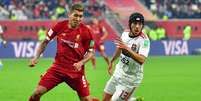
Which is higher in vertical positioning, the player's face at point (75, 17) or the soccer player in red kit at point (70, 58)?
the player's face at point (75, 17)

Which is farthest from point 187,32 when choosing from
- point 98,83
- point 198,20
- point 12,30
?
point 98,83

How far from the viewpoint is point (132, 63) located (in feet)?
39.6

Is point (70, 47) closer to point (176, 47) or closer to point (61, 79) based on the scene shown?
point (61, 79)

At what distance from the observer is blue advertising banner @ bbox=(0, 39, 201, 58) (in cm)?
3697

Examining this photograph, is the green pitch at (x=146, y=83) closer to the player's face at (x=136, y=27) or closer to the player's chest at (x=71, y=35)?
the player's chest at (x=71, y=35)

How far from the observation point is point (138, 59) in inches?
449

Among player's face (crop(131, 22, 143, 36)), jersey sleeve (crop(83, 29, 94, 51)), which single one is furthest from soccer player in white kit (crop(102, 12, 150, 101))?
jersey sleeve (crop(83, 29, 94, 51))

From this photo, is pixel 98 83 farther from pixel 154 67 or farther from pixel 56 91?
pixel 154 67

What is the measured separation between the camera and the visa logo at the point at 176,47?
39.5 meters

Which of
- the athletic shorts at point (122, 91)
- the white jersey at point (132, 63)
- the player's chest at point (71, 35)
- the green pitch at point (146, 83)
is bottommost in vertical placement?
the green pitch at point (146, 83)

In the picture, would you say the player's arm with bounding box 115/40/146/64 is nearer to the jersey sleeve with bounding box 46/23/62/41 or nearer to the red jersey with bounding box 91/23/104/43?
the jersey sleeve with bounding box 46/23/62/41

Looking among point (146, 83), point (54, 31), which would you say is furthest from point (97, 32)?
point (54, 31)

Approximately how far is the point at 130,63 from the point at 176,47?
27900mm

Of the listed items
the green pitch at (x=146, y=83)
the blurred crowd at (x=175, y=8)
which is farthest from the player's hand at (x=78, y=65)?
the blurred crowd at (x=175, y=8)
